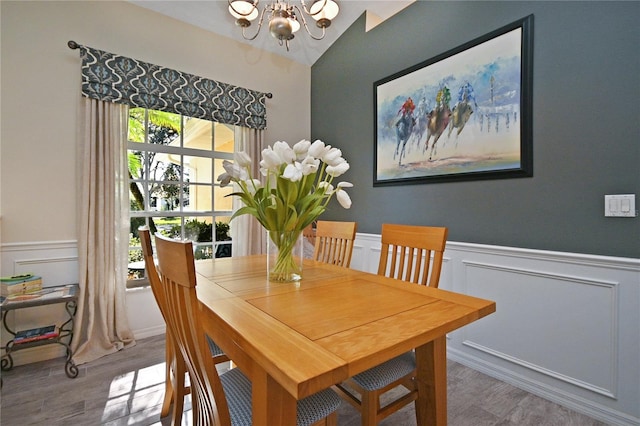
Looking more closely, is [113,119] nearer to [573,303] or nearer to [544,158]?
[544,158]

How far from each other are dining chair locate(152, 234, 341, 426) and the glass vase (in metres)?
0.40

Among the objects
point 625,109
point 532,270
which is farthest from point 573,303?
point 625,109

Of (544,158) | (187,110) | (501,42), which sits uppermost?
(501,42)

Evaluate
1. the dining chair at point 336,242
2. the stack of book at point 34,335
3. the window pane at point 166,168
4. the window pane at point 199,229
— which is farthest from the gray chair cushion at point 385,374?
the window pane at point 166,168

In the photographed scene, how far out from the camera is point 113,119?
97.3 inches

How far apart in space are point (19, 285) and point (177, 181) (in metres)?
1.40

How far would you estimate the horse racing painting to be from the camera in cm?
196

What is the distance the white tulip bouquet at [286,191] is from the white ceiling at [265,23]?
7.26 ft

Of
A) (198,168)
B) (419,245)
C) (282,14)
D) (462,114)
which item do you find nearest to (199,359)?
Result: (419,245)

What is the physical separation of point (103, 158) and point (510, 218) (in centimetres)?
309

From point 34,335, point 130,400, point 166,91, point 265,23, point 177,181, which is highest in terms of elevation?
point 265,23

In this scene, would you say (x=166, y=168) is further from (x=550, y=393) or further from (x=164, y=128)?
(x=550, y=393)

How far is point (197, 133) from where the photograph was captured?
3115 millimetres

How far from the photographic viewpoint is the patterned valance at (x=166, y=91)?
2.37 meters
